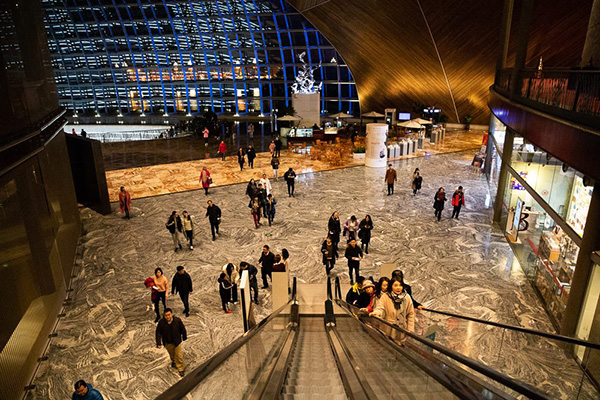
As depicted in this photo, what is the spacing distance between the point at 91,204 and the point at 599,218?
54.3 feet

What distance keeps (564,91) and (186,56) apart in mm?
41800

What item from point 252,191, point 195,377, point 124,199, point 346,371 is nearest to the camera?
point 195,377

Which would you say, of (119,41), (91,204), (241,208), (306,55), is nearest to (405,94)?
(306,55)

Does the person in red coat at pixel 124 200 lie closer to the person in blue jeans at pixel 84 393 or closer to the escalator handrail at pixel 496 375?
the person in blue jeans at pixel 84 393

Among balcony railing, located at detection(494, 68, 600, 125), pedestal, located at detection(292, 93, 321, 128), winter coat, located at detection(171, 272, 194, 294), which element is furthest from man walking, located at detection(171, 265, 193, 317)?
pedestal, located at detection(292, 93, 321, 128)

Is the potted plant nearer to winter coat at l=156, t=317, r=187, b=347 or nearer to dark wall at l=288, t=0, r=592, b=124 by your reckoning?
dark wall at l=288, t=0, r=592, b=124

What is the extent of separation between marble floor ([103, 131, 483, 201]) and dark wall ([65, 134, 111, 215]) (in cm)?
Answer: 147

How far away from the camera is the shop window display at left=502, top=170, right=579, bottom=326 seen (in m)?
8.58

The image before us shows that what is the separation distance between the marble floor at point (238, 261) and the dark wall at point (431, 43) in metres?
10.2

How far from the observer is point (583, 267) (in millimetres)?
7629

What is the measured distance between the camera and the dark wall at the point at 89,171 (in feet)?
51.2

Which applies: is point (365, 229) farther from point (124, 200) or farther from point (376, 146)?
point (376, 146)

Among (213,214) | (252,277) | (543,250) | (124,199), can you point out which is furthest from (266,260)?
(124,199)

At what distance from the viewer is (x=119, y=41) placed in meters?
44.1
